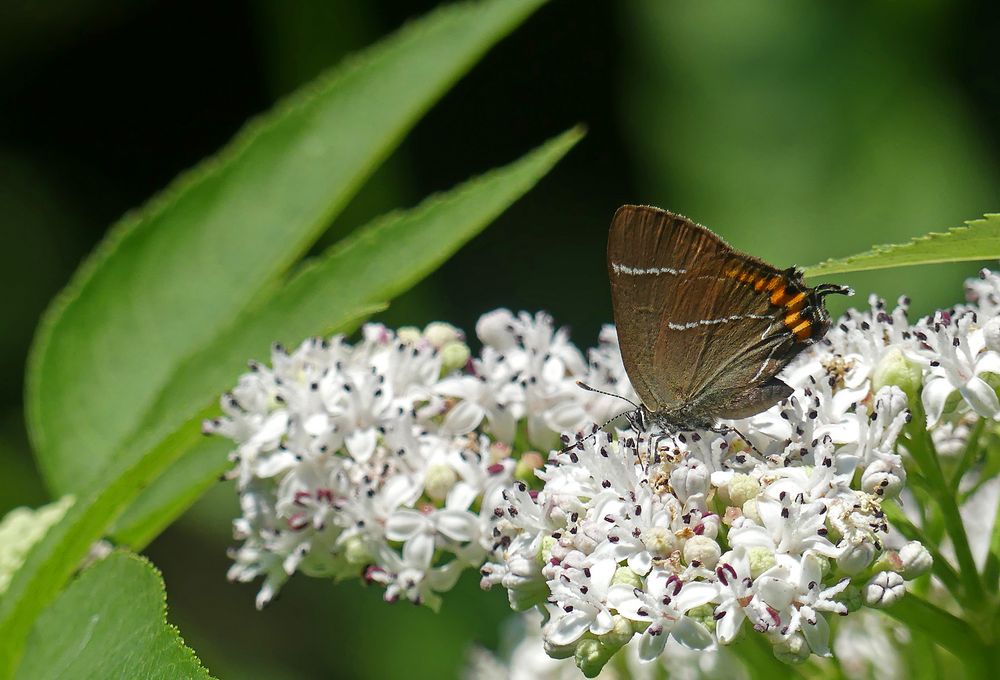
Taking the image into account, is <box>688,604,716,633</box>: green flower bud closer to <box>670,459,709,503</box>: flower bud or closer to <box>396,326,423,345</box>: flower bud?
<box>670,459,709,503</box>: flower bud

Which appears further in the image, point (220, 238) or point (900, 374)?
point (220, 238)

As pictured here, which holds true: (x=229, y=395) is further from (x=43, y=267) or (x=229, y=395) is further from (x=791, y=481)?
(x=43, y=267)

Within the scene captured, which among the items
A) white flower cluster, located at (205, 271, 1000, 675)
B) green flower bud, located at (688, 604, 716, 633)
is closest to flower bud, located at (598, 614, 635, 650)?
white flower cluster, located at (205, 271, 1000, 675)

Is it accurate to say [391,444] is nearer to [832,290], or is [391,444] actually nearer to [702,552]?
[702,552]

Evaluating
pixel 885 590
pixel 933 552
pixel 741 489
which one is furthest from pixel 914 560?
pixel 741 489

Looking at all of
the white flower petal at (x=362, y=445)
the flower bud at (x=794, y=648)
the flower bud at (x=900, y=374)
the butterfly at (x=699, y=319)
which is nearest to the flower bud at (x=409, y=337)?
the white flower petal at (x=362, y=445)

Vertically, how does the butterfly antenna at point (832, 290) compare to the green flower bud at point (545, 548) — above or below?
above

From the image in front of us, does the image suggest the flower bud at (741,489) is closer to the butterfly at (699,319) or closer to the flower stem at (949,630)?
the butterfly at (699,319)
